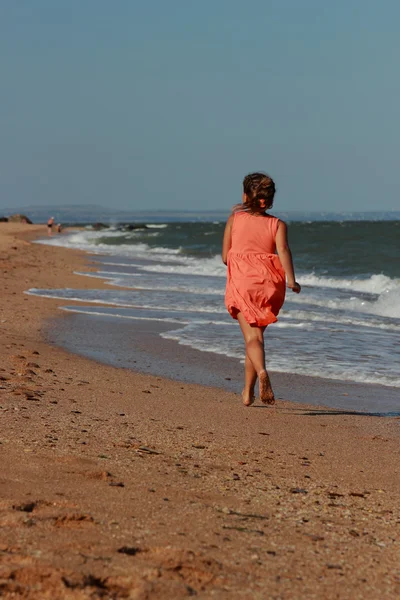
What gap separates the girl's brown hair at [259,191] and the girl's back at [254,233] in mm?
79

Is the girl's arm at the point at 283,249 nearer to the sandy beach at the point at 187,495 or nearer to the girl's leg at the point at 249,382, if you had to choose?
the girl's leg at the point at 249,382

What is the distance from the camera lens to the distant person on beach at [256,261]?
5.86m

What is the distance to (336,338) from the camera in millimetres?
10469

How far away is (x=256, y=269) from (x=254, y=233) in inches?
9.9

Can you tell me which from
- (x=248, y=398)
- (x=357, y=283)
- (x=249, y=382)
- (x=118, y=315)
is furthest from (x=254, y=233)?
(x=357, y=283)

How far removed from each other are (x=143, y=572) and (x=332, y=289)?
724 inches

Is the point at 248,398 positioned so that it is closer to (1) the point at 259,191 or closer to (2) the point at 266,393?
(2) the point at 266,393

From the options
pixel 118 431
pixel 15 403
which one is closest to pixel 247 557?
pixel 118 431

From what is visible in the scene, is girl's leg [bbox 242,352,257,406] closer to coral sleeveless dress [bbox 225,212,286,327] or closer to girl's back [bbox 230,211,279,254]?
coral sleeveless dress [bbox 225,212,286,327]

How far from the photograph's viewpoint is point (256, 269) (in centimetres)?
596

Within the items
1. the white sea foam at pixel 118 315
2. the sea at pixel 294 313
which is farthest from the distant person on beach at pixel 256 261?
the white sea foam at pixel 118 315

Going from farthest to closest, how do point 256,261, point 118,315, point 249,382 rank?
point 118,315, point 249,382, point 256,261

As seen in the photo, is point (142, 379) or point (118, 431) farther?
point (142, 379)

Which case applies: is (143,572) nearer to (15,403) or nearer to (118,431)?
(118,431)
